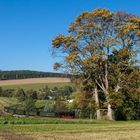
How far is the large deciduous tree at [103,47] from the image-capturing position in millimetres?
52500

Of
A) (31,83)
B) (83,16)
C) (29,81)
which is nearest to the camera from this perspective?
(83,16)

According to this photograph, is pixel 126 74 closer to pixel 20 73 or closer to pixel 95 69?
pixel 95 69

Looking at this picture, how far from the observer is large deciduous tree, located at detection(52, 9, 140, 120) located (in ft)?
172

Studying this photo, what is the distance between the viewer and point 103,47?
5319cm

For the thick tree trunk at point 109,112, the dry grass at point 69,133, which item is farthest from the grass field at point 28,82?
the dry grass at point 69,133

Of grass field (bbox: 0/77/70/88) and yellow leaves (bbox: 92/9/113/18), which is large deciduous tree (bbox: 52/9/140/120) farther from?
grass field (bbox: 0/77/70/88)

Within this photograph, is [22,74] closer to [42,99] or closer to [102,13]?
[42,99]

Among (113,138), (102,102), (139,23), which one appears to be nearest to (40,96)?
(102,102)

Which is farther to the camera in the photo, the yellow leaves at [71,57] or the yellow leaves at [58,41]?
the yellow leaves at [58,41]

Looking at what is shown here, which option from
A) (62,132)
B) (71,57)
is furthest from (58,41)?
(62,132)

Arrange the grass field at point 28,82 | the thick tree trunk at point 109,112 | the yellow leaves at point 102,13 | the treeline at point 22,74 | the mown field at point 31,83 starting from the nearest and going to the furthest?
1. the thick tree trunk at point 109,112
2. the yellow leaves at point 102,13
3. the mown field at point 31,83
4. the grass field at point 28,82
5. the treeline at point 22,74

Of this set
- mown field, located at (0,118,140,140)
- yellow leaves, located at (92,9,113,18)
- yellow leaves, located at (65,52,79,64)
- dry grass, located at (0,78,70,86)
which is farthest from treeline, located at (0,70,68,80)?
mown field, located at (0,118,140,140)

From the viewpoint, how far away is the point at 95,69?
53.0 m

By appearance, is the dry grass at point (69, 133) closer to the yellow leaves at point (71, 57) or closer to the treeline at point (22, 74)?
the yellow leaves at point (71, 57)
